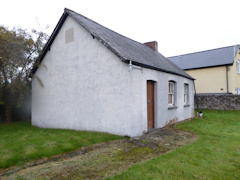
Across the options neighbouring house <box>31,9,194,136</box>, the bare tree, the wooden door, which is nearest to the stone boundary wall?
neighbouring house <box>31,9,194,136</box>

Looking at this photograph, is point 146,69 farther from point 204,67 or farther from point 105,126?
point 204,67

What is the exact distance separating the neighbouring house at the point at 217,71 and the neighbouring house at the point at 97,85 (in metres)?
10.8

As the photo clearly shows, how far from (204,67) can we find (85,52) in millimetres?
17280

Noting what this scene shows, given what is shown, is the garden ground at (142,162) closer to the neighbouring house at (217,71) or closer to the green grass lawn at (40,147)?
the green grass lawn at (40,147)

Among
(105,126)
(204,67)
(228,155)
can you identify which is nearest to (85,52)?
(105,126)

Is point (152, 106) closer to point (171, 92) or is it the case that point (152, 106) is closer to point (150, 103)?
point (150, 103)

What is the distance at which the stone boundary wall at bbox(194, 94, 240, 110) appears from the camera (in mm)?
16781

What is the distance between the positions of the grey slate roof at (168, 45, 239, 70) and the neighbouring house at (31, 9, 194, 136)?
11.2 meters

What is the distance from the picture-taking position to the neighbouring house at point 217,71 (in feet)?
64.7

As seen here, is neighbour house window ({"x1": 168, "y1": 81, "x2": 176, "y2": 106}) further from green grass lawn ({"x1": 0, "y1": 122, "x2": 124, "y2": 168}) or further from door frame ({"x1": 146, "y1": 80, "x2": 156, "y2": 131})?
green grass lawn ({"x1": 0, "y1": 122, "x2": 124, "y2": 168})

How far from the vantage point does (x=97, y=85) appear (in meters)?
8.55

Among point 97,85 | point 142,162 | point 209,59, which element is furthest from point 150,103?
point 209,59

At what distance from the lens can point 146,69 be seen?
8641 mm

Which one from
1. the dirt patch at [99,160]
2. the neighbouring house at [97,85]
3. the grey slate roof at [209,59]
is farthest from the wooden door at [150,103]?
the grey slate roof at [209,59]
